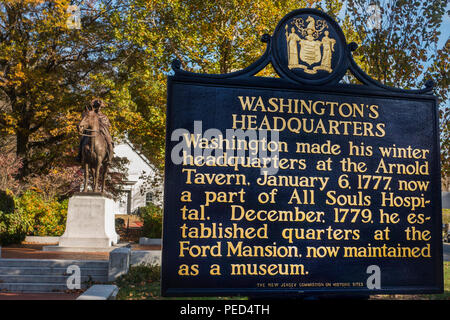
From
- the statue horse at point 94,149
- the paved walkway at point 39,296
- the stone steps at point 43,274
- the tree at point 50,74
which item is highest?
the tree at point 50,74

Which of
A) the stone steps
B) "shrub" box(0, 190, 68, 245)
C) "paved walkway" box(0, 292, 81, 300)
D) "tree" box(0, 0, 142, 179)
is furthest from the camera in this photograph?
"tree" box(0, 0, 142, 179)

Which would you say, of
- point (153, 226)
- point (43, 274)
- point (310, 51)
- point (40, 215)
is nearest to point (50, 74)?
point (40, 215)

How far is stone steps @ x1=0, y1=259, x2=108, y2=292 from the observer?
33.1ft

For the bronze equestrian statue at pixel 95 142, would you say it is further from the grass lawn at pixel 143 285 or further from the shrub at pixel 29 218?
the grass lawn at pixel 143 285

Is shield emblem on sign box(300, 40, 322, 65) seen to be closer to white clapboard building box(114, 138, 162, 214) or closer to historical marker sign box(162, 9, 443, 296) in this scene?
historical marker sign box(162, 9, 443, 296)

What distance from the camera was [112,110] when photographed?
23359 mm

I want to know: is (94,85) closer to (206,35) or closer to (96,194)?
(206,35)

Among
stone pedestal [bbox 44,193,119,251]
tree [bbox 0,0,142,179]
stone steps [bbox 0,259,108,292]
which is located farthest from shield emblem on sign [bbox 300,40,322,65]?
tree [bbox 0,0,142,179]

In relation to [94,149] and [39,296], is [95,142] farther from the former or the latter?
[39,296]

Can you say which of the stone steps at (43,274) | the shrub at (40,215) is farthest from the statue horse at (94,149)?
the stone steps at (43,274)

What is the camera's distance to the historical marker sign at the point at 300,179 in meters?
3.40

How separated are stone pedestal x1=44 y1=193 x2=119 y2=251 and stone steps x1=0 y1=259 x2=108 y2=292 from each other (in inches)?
163

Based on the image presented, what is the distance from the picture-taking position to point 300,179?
361 cm

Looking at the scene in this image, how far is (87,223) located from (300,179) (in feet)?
44.0
